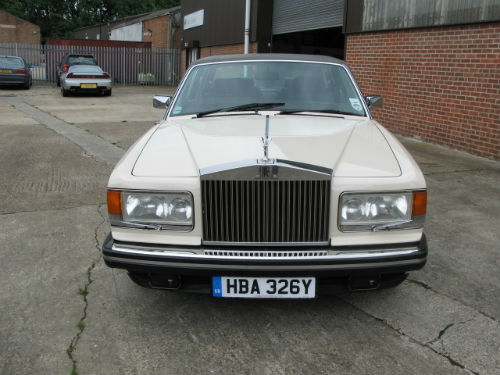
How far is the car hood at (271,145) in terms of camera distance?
281 centimetres

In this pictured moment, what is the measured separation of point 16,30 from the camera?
177 ft

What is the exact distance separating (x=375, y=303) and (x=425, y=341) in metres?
0.50

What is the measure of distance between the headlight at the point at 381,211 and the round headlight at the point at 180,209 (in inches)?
33.6

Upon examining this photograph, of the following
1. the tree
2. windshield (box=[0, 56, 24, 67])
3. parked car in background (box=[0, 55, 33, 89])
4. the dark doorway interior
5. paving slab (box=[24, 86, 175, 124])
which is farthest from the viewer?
the tree

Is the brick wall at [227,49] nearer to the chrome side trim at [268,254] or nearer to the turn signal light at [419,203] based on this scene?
the turn signal light at [419,203]

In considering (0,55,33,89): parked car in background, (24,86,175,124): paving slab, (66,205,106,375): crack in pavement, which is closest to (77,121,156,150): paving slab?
(24,86,175,124): paving slab

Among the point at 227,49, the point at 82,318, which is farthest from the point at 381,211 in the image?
the point at 227,49

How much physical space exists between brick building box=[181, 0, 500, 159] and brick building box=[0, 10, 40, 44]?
163ft

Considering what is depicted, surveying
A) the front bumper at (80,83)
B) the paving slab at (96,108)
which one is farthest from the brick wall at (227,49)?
the front bumper at (80,83)

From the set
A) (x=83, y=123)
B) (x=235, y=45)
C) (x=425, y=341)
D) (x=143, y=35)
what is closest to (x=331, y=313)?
(x=425, y=341)

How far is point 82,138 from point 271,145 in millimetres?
7784

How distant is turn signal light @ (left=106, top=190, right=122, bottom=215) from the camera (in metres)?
2.83

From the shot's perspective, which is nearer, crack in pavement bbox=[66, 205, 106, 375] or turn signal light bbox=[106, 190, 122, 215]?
crack in pavement bbox=[66, 205, 106, 375]

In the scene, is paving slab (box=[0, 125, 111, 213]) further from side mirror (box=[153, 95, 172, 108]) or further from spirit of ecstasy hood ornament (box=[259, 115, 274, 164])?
spirit of ecstasy hood ornament (box=[259, 115, 274, 164])
